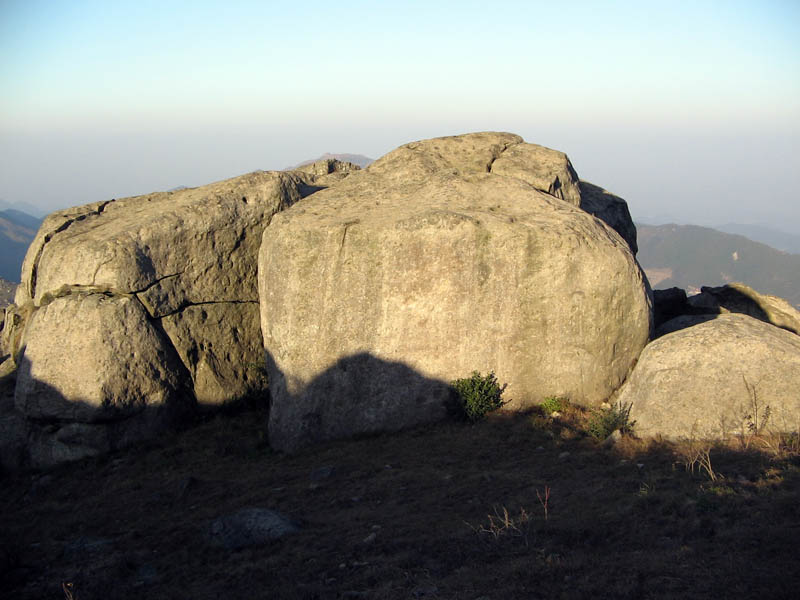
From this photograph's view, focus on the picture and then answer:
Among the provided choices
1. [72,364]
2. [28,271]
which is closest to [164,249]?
[72,364]

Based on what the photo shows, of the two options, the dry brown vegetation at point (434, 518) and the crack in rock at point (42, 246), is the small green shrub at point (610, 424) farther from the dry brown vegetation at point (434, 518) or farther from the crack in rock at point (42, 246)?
the crack in rock at point (42, 246)

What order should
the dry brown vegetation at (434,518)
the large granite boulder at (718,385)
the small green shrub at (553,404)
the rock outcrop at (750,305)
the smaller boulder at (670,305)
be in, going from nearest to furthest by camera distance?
the dry brown vegetation at (434,518) → the large granite boulder at (718,385) → the small green shrub at (553,404) → the smaller boulder at (670,305) → the rock outcrop at (750,305)

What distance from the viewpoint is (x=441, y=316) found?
14.7 meters

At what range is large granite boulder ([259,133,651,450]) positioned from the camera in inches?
571

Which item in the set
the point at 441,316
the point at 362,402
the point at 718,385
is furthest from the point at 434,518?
the point at 718,385

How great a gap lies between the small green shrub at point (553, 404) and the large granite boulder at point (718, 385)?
4.25 feet

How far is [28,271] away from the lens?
1847 cm

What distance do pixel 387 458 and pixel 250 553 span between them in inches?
171

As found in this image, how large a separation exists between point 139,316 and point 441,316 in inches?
299

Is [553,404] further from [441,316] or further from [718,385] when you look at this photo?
[718,385]

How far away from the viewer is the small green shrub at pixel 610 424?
12823 millimetres

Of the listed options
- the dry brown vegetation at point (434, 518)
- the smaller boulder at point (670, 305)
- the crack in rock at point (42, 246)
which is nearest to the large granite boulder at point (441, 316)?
the dry brown vegetation at point (434, 518)

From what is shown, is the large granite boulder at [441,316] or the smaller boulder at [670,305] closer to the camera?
the large granite boulder at [441,316]

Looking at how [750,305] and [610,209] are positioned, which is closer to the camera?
[750,305]
